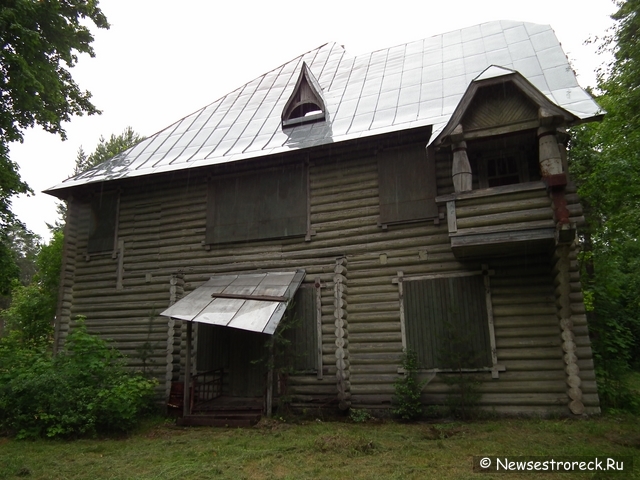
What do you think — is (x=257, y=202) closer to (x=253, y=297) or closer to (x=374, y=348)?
(x=253, y=297)

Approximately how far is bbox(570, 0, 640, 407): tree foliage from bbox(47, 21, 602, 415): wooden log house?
203cm

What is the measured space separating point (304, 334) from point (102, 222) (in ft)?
23.8

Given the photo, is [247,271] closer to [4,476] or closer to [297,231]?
[297,231]

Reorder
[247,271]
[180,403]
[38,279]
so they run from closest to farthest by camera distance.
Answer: [180,403] < [247,271] < [38,279]

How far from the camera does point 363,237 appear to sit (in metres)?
10.6

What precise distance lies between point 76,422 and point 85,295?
5094 millimetres

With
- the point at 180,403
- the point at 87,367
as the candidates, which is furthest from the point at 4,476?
the point at 180,403

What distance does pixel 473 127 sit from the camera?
888 centimetres

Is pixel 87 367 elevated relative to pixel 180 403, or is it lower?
elevated

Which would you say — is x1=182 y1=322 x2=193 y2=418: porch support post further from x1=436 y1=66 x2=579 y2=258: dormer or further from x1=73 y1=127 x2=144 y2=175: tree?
x1=73 y1=127 x2=144 y2=175: tree

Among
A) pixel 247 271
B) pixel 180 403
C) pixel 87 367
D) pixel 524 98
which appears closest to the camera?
pixel 524 98

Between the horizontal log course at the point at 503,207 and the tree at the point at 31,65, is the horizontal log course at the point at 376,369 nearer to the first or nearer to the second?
the horizontal log course at the point at 503,207

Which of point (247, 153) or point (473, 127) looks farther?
point (247, 153)

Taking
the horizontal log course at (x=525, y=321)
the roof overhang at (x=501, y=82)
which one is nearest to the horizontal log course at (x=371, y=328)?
the horizontal log course at (x=525, y=321)
